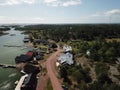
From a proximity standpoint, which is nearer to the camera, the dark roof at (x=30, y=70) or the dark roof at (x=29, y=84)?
the dark roof at (x=29, y=84)

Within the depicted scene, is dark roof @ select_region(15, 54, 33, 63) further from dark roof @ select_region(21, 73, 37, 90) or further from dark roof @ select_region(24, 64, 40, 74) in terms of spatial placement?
dark roof @ select_region(21, 73, 37, 90)

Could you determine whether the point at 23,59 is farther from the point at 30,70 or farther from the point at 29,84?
the point at 29,84

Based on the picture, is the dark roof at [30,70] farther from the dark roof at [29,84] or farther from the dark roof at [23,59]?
the dark roof at [23,59]

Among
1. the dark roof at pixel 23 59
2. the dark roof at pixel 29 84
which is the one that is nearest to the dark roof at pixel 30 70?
the dark roof at pixel 29 84

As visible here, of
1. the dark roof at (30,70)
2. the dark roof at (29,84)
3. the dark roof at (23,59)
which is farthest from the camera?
the dark roof at (23,59)

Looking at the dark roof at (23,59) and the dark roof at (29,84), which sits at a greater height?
the dark roof at (29,84)

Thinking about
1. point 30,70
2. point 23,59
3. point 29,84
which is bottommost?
point 23,59

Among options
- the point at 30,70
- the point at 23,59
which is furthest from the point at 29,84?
the point at 23,59

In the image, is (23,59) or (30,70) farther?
(23,59)

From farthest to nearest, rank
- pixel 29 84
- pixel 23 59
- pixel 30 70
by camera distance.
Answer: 1. pixel 23 59
2. pixel 30 70
3. pixel 29 84

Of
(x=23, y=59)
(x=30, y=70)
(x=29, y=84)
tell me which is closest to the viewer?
(x=29, y=84)

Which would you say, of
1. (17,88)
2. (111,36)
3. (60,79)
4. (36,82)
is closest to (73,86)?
(60,79)
